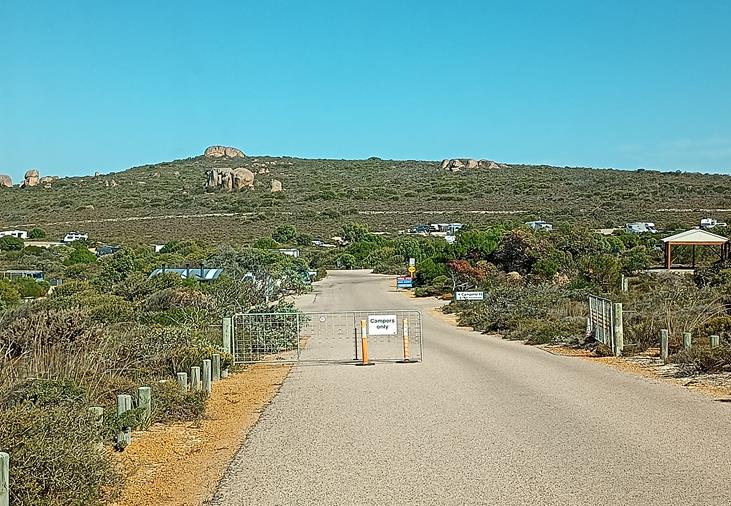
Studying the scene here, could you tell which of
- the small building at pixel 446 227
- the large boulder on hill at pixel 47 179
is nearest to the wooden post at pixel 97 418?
the small building at pixel 446 227

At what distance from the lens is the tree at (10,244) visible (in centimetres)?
7581

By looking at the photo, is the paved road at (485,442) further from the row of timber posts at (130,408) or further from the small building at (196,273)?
the small building at (196,273)

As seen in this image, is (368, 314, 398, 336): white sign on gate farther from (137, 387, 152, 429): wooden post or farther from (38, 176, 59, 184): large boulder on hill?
(38, 176, 59, 184): large boulder on hill

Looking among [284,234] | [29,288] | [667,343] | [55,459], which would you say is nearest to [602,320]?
[667,343]

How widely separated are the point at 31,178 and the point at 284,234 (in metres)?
72.9

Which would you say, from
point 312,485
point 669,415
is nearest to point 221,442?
point 312,485

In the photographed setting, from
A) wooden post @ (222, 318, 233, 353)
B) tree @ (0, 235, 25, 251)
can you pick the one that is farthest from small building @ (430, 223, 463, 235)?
wooden post @ (222, 318, 233, 353)

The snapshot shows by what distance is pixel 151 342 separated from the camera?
60.3ft

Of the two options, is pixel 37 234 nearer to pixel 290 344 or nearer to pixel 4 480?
pixel 290 344

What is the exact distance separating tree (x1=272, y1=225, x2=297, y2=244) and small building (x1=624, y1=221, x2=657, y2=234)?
101 feet

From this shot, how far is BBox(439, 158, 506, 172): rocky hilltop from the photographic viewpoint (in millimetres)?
151625

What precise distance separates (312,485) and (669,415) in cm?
599

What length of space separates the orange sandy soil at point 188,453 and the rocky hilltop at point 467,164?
13637 centimetres

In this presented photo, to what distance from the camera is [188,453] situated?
11.1 m
